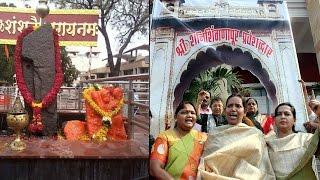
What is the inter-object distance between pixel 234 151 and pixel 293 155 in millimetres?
406

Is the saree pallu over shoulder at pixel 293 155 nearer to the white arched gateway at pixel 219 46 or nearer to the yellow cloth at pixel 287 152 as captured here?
the yellow cloth at pixel 287 152

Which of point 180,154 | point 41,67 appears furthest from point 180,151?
point 41,67

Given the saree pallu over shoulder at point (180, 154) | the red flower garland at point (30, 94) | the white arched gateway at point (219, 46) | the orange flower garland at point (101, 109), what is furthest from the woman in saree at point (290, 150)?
the red flower garland at point (30, 94)

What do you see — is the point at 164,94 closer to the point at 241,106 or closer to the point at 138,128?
the point at 241,106

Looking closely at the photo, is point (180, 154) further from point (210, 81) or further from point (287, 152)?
point (210, 81)

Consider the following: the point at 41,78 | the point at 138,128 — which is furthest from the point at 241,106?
the point at 41,78

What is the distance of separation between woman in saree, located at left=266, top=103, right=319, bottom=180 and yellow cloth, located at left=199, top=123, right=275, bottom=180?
0.07 m

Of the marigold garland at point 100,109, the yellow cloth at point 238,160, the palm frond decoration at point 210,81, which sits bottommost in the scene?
the yellow cloth at point 238,160

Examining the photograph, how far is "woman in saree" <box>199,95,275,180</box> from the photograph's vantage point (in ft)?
9.10

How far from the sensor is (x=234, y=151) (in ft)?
9.19

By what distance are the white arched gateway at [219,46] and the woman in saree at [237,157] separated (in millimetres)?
1275

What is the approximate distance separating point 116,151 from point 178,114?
1.70m

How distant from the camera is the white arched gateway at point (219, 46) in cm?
419

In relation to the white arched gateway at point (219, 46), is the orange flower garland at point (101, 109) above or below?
below
